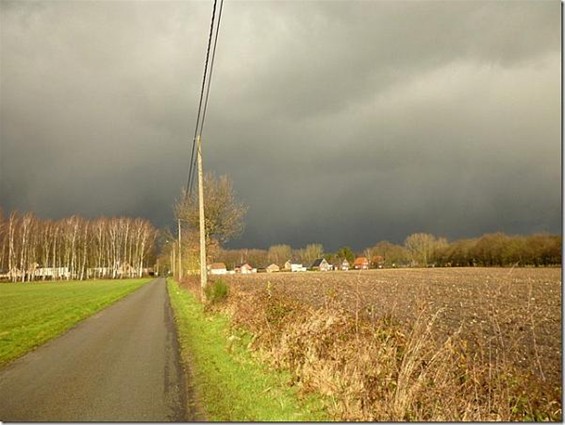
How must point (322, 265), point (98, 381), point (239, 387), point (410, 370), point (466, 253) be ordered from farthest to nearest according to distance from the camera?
point (322, 265), point (466, 253), point (98, 381), point (239, 387), point (410, 370)

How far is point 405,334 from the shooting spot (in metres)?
8.62

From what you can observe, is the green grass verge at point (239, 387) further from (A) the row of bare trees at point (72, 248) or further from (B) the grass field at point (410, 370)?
(A) the row of bare trees at point (72, 248)

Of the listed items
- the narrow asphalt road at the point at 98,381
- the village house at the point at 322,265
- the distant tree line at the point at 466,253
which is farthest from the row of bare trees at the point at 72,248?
the narrow asphalt road at the point at 98,381

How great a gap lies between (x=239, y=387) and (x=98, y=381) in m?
3.29

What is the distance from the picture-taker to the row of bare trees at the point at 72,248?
11169cm

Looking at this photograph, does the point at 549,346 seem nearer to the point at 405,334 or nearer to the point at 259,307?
the point at 405,334

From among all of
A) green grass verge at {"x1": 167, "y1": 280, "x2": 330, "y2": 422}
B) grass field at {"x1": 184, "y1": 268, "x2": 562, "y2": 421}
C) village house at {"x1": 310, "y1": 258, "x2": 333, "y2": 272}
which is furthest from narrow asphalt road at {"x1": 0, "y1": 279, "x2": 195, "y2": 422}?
village house at {"x1": 310, "y1": 258, "x2": 333, "y2": 272}

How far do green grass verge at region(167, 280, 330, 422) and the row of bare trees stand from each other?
113 meters

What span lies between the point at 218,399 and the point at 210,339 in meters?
7.17

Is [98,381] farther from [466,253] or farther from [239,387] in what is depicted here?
[466,253]

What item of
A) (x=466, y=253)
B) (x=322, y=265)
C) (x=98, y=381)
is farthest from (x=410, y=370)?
(x=322, y=265)

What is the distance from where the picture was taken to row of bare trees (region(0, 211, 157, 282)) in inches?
4397

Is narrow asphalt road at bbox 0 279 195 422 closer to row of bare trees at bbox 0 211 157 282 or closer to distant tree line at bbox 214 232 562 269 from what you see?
distant tree line at bbox 214 232 562 269

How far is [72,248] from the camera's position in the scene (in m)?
124
